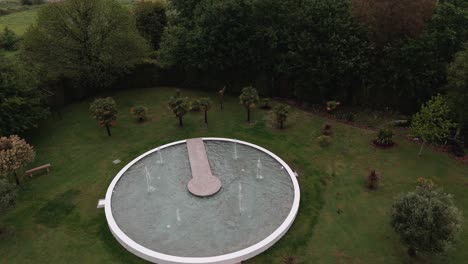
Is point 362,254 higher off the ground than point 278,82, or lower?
lower

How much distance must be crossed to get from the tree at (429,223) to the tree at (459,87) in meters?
11.4

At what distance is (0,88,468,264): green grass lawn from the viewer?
20.7 metres

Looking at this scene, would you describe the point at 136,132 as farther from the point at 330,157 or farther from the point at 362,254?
the point at 362,254

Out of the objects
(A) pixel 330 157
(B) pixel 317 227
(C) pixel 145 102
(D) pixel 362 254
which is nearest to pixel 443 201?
(D) pixel 362 254

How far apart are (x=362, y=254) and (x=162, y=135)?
20.3m

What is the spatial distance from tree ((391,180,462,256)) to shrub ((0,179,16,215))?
2275 cm

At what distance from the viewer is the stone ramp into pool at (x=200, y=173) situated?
25125 millimetres

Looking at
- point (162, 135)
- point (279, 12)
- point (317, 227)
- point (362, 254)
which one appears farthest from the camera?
point (279, 12)

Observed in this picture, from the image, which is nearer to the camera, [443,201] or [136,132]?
[443,201]

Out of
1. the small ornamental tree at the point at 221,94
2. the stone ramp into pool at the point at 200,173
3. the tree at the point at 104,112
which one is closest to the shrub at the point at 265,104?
the small ornamental tree at the point at 221,94

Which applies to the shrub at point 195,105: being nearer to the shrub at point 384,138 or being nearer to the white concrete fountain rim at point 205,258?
the white concrete fountain rim at point 205,258

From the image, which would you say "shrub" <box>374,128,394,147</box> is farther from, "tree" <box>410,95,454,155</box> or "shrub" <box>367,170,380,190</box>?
"shrub" <box>367,170,380,190</box>

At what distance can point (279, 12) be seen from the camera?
35.8 m

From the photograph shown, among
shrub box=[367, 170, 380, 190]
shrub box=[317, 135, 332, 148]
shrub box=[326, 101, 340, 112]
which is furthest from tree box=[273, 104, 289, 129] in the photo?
shrub box=[367, 170, 380, 190]
